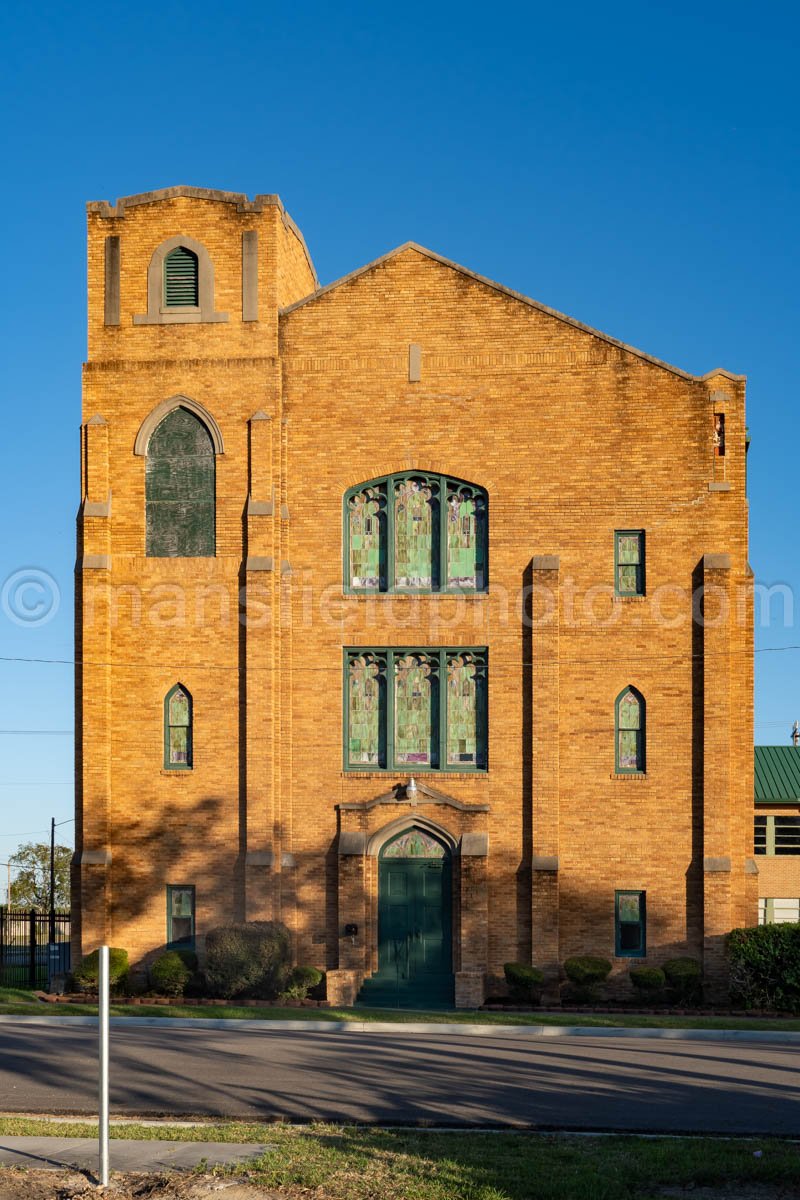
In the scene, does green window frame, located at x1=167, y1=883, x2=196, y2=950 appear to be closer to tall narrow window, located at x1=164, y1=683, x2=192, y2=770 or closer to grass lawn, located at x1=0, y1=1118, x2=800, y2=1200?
tall narrow window, located at x1=164, y1=683, x2=192, y2=770

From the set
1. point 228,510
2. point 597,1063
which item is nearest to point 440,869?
point 228,510

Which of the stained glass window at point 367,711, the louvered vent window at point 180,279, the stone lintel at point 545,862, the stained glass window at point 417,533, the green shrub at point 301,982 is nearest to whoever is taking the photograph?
the green shrub at point 301,982

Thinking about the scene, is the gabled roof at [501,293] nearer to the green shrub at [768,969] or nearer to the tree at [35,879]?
the green shrub at [768,969]

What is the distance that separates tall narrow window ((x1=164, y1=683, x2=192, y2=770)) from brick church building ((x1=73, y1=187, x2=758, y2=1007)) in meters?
0.07

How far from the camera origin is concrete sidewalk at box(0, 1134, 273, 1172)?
39.7ft

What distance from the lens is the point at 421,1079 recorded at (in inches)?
675

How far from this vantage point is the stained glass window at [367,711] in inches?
1163

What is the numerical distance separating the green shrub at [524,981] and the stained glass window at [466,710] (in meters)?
4.05

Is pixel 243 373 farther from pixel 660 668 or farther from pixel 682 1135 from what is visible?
pixel 682 1135

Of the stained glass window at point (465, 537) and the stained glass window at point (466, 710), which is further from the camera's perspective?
the stained glass window at point (465, 537)

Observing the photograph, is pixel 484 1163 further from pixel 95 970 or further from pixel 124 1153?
pixel 95 970

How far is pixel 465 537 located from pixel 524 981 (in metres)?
8.81

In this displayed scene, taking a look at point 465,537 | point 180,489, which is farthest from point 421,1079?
point 180,489

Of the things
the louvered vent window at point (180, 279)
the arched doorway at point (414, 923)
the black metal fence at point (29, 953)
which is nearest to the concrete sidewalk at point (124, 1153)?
the arched doorway at point (414, 923)
